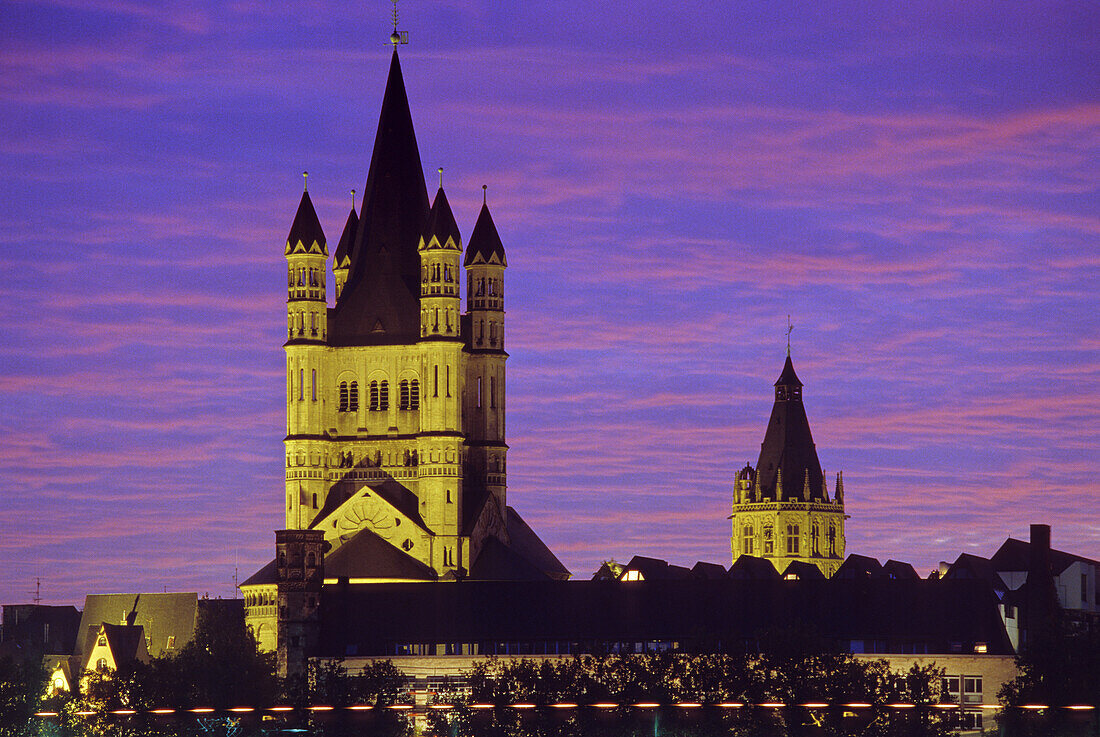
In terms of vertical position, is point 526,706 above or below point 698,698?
below

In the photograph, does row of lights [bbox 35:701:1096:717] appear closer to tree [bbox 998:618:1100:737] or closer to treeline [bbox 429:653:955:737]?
treeline [bbox 429:653:955:737]

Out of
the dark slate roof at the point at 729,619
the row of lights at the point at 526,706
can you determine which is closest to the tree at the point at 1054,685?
the row of lights at the point at 526,706

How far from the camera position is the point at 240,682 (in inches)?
7136

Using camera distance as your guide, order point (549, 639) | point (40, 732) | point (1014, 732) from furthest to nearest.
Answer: point (549, 639) < point (40, 732) < point (1014, 732)

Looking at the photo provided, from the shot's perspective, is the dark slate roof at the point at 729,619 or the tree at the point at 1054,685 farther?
the dark slate roof at the point at 729,619

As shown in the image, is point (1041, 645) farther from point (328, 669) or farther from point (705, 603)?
point (328, 669)

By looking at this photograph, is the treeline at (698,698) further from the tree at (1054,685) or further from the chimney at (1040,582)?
the chimney at (1040,582)

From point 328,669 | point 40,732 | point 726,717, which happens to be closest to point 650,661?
point 726,717

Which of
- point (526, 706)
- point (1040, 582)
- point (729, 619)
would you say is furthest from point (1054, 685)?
point (526, 706)

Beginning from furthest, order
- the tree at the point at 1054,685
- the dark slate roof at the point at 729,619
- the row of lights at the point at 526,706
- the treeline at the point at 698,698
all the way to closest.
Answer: the dark slate roof at the point at 729,619 → the row of lights at the point at 526,706 → the treeline at the point at 698,698 → the tree at the point at 1054,685

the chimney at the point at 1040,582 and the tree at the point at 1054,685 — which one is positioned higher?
the chimney at the point at 1040,582

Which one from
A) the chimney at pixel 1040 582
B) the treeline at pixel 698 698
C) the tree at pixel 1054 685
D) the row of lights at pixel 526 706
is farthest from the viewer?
the chimney at pixel 1040 582

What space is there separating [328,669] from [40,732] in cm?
2116

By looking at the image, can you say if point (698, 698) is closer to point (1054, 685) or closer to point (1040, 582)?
point (1054, 685)
